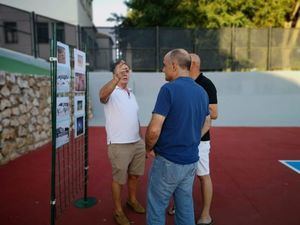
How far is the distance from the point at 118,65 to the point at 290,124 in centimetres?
1033

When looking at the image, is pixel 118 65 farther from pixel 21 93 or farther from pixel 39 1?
pixel 39 1

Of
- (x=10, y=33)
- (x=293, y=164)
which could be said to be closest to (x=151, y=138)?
(x=293, y=164)

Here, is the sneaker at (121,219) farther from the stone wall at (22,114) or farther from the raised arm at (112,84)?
the stone wall at (22,114)

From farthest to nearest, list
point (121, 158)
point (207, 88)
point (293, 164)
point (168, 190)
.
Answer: point (293, 164)
point (121, 158)
point (207, 88)
point (168, 190)

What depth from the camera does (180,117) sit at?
2645mm

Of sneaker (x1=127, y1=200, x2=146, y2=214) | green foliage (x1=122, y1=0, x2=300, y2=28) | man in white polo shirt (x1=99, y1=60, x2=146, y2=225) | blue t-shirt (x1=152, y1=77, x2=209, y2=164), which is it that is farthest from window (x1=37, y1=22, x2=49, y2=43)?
blue t-shirt (x1=152, y1=77, x2=209, y2=164)

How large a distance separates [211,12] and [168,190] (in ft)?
48.3

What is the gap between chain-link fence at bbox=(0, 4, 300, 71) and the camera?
1391 cm

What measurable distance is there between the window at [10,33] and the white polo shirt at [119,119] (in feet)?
27.7

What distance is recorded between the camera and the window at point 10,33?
11.1 meters

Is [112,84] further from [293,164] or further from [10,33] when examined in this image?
[10,33]

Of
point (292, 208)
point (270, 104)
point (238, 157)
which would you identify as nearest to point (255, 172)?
point (238, 157)

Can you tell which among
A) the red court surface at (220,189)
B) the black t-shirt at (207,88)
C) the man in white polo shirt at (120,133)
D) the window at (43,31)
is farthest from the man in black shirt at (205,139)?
the window at (43,31)

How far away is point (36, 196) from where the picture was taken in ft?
15.4
